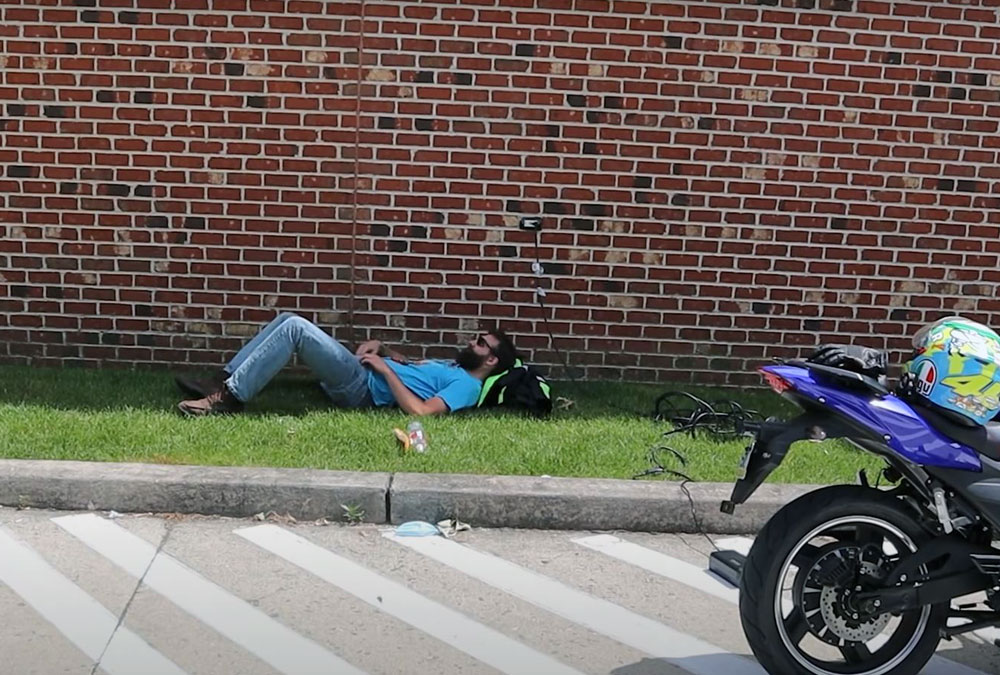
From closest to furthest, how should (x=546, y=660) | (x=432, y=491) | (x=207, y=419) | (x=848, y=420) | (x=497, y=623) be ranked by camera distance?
(x=848, y=420), (x=546, y=660), (x=497, y=623), (x=432, y=491), (x=207, y=419)

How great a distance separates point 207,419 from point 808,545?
11.6 ft

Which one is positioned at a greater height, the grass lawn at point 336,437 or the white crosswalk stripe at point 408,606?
the grass lawn at point 336,437

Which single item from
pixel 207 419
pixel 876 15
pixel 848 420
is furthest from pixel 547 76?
pixel 848 420

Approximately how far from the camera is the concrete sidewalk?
15.0ft

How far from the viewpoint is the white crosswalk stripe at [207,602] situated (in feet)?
10.9

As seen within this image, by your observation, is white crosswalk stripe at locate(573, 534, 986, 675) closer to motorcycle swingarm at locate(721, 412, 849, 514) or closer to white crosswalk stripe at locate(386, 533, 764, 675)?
white crosswalk stripe at locate(386, 533, 764, 675)

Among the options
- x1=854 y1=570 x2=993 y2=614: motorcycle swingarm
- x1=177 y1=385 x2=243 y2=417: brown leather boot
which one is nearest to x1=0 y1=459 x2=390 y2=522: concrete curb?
x1=177 y1=385 x2=243 y2=417: brown leather boot

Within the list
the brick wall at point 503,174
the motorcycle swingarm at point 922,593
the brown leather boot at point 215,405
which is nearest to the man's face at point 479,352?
the brick wall at point 503,174

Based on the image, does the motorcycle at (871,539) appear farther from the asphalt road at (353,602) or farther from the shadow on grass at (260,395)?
the shadow on grass at (260,395)

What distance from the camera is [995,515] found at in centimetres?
310

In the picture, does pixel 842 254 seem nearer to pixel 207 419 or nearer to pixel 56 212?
pixel 207 419

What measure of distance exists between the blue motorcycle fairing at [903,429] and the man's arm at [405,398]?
2.93 meters

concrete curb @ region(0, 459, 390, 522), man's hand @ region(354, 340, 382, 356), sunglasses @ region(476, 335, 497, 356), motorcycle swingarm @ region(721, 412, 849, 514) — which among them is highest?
motorcycle swingarm @ region(721, 412, 849, 514)

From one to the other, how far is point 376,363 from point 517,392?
86cm
